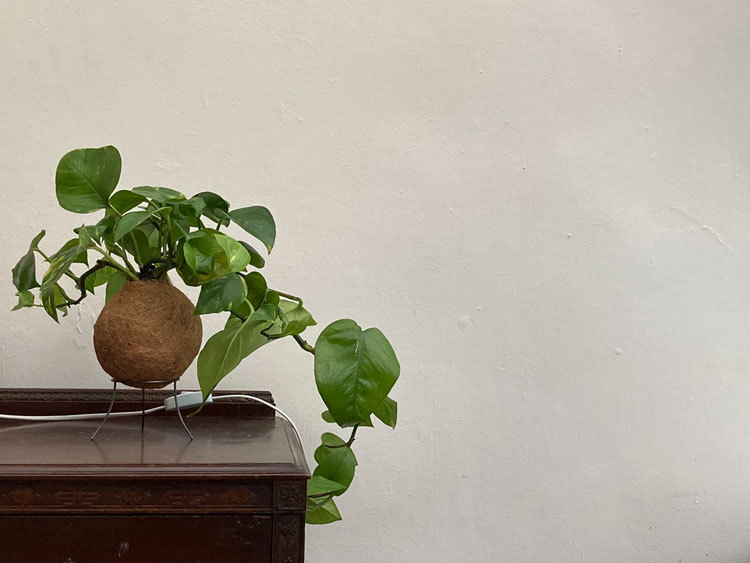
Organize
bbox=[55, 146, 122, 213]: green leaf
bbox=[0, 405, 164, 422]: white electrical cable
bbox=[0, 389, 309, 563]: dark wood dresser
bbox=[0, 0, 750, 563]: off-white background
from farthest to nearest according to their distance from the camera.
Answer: bbox=[0, 0, 750, 563]: off-white background < bbox=[0, 405, 164, 422]: white electrical cable < bbox=[55, 146, 122, 213]: green leaf < bbox=[0, 389, 309, 563]: dark wood dresser

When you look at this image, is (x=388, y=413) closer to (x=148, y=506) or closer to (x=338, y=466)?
(x=338, y=466)

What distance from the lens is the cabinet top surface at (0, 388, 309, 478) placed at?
91 centimetres

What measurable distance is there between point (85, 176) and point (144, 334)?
0.22m

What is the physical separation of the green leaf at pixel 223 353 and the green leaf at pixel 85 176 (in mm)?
232

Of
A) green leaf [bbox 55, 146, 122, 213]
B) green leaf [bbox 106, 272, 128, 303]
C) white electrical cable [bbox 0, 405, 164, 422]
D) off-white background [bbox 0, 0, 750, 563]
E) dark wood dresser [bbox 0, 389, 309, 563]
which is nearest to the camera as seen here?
dark wood dresser [bbox 0, 389, 309, 563]

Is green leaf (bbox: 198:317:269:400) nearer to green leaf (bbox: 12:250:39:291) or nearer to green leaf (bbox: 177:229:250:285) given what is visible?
green leaf (bbox: 177:229:250:285)

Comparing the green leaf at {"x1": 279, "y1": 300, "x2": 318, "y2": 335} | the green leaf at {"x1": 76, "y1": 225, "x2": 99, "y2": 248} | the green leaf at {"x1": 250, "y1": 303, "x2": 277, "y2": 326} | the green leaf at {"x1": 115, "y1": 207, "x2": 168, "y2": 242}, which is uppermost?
the green leaf at {"x1": 115, "y1": 207, "x2": 168, "y2": 242}

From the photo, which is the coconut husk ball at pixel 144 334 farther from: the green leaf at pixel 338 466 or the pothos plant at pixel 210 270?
the green leaf at pixel 338 466

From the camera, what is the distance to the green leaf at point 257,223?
1.04 metres

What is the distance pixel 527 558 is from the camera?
1.48 meters

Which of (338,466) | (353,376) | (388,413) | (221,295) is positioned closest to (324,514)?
(338,466)

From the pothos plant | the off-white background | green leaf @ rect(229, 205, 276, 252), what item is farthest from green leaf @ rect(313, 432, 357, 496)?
green leaf @ rect(229, 205, 276, 252)

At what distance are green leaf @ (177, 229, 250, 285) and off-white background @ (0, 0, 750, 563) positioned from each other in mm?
438

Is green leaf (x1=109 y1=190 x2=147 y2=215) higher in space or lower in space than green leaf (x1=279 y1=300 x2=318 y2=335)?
higher
